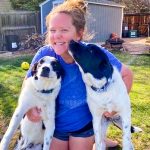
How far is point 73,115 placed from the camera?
11.8ft

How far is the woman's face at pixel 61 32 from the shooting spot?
10.7 ft

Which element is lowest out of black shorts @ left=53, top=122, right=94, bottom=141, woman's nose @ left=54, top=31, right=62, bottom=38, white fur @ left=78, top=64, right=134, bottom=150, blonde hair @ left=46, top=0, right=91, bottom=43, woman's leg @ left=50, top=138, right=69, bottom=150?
woman's leg @ left=50, top=138, right=69, bottom=150

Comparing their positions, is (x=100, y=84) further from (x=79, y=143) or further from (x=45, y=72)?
(x=79, y=143)

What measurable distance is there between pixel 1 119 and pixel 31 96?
2.06m

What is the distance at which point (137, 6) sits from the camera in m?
26.7

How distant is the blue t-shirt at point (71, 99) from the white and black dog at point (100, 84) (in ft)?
0.70

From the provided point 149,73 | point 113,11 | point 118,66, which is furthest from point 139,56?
point 118,66

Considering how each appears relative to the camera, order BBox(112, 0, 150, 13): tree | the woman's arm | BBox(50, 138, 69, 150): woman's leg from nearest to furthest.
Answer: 1. the woman's arm
2. BBox(50, 138, 69, 150): woman's leg
3. BBox(112, 0, 150, 13): tree

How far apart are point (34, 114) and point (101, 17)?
15373 millimetres

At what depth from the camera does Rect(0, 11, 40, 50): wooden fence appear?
16078 millimetres

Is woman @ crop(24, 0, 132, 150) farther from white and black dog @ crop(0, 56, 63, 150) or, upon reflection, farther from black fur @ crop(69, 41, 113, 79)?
black fur @ crop(69, 41, 113, 79)

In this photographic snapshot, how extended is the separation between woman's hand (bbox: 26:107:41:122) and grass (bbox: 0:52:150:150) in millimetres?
1341

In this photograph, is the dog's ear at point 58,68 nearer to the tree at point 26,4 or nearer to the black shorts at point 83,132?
the black shorts at point 83,132

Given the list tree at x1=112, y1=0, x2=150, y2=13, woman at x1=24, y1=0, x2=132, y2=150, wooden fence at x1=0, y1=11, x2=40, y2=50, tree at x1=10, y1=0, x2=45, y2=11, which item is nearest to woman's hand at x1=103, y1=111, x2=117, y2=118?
woman at x1=24, y1=0, x2=132, y2=150
